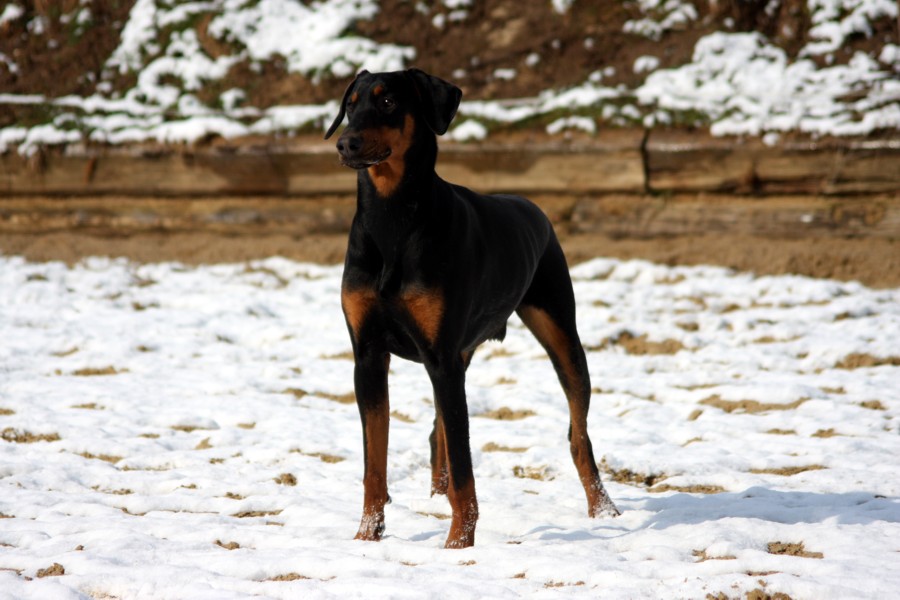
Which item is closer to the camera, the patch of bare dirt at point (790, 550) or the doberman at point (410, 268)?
the patch of bare dirt at point (790, 550)

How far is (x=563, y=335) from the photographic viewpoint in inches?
183

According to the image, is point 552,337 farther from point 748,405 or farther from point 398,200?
point 748,405

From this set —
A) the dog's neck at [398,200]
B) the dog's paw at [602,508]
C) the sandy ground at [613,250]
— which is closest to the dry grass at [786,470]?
the dog's paw at [602,508]

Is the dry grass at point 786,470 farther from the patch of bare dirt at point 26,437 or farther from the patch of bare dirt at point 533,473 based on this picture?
the patch of bare dirt at point 26,437

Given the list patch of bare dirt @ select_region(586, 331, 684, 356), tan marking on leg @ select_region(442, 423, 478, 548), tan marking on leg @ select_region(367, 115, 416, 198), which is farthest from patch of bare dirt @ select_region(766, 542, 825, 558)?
patch of bare dirt @ select_region(586, 331, 684, 356)

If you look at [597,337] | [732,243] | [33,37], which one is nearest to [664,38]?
[732,243]

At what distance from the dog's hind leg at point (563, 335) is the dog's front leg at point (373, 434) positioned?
979 millimetres

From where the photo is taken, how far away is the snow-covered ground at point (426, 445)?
347cm

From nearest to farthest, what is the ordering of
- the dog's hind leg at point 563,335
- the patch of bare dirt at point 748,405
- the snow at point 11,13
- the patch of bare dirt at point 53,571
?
the patch of bare dirt at point 53,571 < the dog's hind leg at point 563,335 < the patch of bare dirt at point 748,405 < the snow at point 11,13

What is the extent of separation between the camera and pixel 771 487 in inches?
185

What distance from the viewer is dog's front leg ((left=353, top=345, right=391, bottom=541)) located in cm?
402

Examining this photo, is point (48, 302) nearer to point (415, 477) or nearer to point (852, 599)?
point (415, 477)

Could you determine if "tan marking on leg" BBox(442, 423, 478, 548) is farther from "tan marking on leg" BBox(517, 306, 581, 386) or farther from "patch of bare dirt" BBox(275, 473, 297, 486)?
"patch of bare dirt" BBox(275, 473, 297, 486)

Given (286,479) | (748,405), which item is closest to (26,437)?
(286,479)
